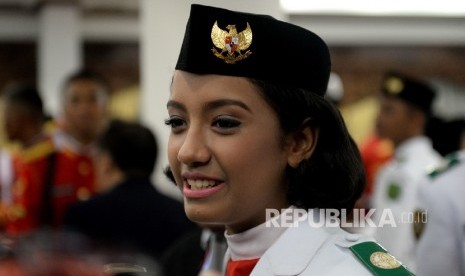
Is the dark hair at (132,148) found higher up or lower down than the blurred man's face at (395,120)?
higher up

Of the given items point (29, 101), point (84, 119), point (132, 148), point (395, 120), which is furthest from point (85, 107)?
point (395, 120)

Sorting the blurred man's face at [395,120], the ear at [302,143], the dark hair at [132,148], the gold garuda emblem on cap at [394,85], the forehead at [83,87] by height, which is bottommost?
the blurred man's face at [395,120]

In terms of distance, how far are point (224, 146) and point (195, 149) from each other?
4 cm

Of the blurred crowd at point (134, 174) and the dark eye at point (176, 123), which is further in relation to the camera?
the blurred crowd at point (134, 174)

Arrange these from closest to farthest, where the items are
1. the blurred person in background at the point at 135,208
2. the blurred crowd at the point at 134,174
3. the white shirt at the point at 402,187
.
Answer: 1. the blurred crowd at the point at 134,174
2. the blurred person in background at the point at 135,208
3. the white shirt at the point at 402,187

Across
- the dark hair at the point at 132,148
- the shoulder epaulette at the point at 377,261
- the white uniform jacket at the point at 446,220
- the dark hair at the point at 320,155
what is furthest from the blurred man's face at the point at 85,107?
the shoulder epaulette at the point at 377,261

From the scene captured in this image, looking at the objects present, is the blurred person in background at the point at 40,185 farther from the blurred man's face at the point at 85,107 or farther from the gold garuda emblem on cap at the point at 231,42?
the gold garuda emblem on cap at the point at 231,42

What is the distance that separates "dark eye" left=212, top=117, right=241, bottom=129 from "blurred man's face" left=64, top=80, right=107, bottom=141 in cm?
288

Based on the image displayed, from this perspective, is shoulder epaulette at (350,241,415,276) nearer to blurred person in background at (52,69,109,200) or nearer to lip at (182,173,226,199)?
lip at (182,173,226,199)

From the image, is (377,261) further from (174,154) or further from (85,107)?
(85,107)

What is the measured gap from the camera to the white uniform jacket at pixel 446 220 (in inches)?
91.5

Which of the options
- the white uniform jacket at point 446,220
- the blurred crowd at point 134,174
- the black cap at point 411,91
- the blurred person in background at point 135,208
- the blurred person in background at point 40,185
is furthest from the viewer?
the black cap at point 411,91

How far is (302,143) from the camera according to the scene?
1310 mm

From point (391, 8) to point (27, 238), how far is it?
7971 millimetres
